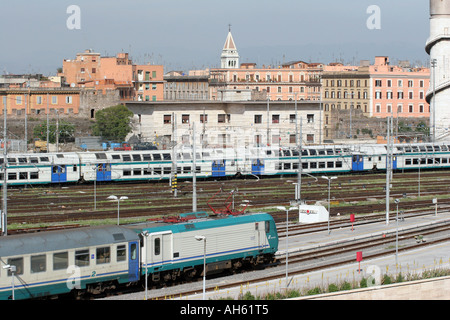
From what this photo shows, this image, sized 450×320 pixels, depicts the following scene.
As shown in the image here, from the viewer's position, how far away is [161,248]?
27031mm

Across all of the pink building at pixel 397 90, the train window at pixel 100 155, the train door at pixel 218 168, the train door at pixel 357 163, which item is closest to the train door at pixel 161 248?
the train window at pixel 100 155

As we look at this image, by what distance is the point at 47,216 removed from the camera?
4303 cm

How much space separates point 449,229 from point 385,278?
45.4ft

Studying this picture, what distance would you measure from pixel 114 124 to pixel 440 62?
116 ft

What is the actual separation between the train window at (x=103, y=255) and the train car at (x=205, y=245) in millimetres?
1367

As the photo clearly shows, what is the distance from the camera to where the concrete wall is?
23.8 meters

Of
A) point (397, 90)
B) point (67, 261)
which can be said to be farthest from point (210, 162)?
point (397, 90)

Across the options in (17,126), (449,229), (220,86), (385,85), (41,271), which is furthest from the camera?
(220,86)

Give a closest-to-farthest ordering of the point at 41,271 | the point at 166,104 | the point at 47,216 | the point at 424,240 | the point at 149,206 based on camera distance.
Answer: the point at 41,271
the point at 424,240
the point at 47,216
the point at 149,206
the point at 166,104

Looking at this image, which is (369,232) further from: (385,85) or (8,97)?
(385,85)

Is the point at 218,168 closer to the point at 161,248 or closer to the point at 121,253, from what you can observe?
the point at 161,248

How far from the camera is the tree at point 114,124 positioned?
85.6 meters

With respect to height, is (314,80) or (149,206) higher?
(314,80)

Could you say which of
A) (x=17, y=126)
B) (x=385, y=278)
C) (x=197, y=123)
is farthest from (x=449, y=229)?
(x=17, y=126)
